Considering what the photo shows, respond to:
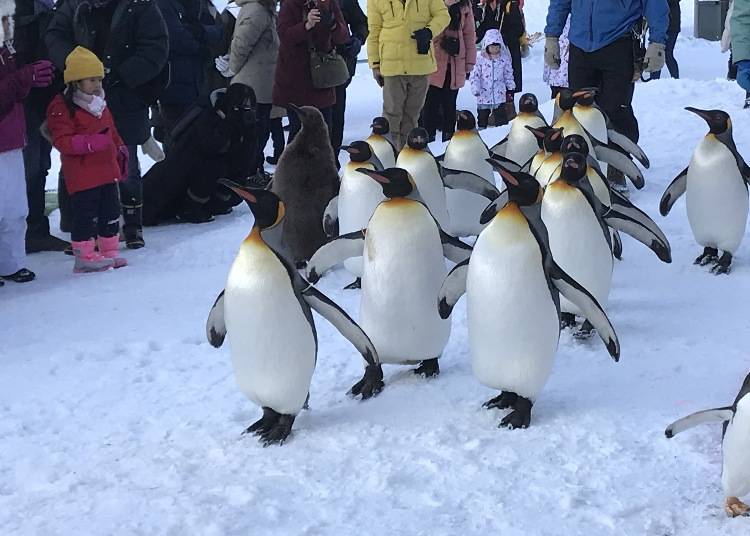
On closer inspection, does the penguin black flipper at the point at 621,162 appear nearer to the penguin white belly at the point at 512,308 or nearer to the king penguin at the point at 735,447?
the penguin white belly at the point at 512,308

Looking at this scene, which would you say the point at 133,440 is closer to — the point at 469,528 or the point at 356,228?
the point at 469,528

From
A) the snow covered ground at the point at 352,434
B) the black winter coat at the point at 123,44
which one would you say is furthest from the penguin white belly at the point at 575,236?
the black winter coat at the point at 123,44

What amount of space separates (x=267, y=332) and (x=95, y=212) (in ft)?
8.13

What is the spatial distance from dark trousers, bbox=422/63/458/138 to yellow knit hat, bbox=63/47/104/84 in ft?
13.3

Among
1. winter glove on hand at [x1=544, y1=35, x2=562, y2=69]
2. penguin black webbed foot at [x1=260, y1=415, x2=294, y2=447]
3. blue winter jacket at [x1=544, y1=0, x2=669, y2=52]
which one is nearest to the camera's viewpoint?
penguin black webbed foot at [x1=260, y1=415, x2=294, y2=447]

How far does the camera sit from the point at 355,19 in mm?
8188

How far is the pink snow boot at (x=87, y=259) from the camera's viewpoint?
5039 millimetres

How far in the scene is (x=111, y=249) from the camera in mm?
5188

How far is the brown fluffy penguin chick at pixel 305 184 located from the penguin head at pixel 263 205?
5.85 ft

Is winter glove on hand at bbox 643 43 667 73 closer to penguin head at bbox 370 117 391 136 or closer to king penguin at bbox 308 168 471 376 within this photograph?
penguin head at bbox 370 117 391 136

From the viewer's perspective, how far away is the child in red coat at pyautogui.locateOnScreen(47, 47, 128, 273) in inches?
192

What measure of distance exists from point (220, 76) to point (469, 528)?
21.1 feet

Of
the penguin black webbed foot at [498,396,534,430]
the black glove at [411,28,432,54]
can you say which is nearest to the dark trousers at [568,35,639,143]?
the black glove at [411,28,432,54]

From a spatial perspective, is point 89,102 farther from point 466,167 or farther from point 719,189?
point 719,189
